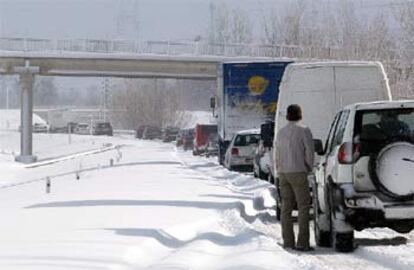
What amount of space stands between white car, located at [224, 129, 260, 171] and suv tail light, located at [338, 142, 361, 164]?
21.9 meters

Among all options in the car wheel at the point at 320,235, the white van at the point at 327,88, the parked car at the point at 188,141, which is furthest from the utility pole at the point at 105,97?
the car wheel at the point at 320,235

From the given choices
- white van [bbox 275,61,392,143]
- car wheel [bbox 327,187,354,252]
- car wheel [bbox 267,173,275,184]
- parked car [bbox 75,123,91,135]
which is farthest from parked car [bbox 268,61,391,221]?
parked car [bbox 75,123,91,135]

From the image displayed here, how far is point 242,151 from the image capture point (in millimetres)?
34969

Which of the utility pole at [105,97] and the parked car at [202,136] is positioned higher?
the utility pole at [105,97]

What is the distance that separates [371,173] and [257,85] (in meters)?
22.6

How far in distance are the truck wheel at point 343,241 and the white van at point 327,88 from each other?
4.65 metres

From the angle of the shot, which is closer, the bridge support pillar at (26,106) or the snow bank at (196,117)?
the bridge support pillar at (26,106)

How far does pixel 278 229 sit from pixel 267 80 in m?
18.3

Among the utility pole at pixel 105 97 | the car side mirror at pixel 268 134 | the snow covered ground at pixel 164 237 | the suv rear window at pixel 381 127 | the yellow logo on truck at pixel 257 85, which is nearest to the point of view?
the snow covered ground at pixel 164 237

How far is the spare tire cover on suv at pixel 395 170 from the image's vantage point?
39.3 feet

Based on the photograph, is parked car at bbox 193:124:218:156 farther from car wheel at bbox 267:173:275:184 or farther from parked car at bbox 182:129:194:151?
car wheel at bbox 267:173:275:184

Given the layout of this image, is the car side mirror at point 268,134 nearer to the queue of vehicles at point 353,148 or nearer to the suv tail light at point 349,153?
the queue of vehicles at point 353,148

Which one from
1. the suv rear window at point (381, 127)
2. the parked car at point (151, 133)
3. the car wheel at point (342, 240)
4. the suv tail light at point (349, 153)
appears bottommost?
the parked car at point (151, 133)

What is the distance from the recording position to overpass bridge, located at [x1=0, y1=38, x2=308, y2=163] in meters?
69.8
